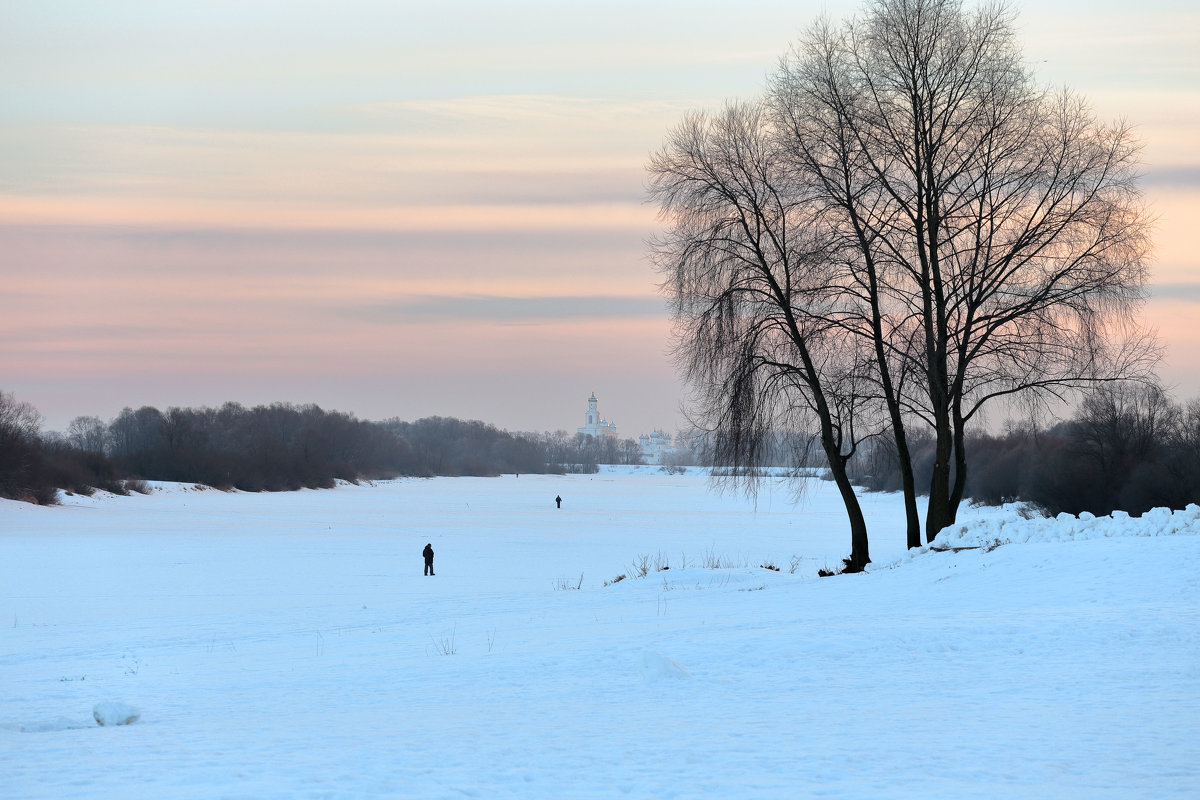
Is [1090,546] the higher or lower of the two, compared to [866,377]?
lower

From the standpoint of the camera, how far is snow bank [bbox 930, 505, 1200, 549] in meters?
18.0

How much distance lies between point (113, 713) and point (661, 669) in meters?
5.18

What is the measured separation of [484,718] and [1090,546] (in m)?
12.0

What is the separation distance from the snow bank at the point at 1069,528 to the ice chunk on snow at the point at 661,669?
1044cm

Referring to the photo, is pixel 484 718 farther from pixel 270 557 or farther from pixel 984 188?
pixel 270 557

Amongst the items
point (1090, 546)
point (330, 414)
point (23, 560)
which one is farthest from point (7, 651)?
point (330, 414)

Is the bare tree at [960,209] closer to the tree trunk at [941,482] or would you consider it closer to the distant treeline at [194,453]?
the tree trunk at [941,482]

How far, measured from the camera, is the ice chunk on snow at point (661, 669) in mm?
11211

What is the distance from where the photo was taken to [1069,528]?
1952 cm

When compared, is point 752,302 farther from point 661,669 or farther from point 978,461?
point 978,461

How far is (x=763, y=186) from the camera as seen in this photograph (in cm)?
2442

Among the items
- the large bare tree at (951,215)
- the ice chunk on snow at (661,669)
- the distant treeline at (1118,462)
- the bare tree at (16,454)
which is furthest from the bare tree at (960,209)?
the bare tree at (16,454)

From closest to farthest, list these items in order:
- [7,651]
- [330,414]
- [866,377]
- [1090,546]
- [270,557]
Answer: [7,651] → [1090,546] → [866,377] → [270,557] → [330,414]

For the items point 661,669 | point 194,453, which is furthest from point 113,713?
point 194,453
